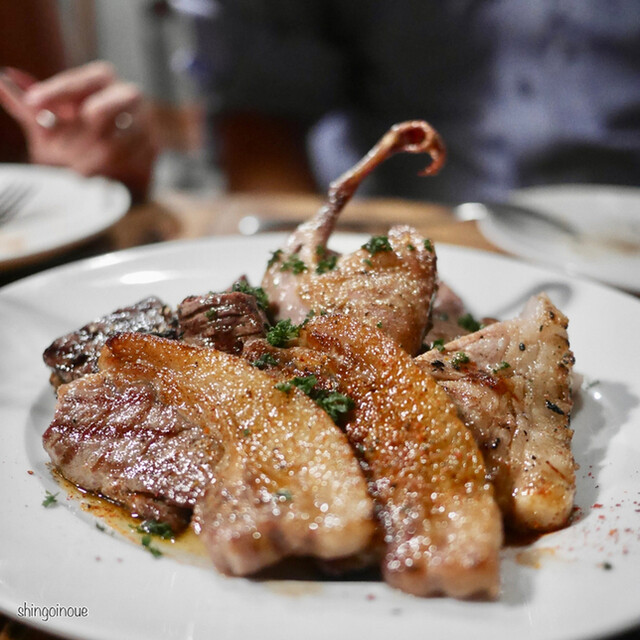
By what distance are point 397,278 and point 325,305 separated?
24cm

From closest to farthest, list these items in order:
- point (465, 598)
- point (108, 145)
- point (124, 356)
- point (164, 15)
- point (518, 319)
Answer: point (465, 598) → point (124, 356) → point (518, 319) → point (108, 145) → point (164, 15)

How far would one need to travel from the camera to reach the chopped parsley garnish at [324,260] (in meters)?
2.00

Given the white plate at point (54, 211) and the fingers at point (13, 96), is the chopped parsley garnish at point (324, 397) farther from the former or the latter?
the fingers at point (13, 96)

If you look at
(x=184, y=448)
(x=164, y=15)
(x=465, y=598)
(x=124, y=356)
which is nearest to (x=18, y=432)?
(x=124, y=356)

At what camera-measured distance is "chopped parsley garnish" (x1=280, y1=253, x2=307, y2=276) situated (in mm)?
2000

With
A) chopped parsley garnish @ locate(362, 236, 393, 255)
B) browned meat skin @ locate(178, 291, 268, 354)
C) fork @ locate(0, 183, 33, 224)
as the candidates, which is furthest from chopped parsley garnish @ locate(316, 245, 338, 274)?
fork @ locate(0, 183, 33, 224)

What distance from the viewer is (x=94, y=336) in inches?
74.5

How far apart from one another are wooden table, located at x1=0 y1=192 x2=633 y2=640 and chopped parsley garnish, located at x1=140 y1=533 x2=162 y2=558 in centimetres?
187

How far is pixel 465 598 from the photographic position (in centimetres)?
117

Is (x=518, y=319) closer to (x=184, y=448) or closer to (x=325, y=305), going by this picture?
(x=325, y=305)

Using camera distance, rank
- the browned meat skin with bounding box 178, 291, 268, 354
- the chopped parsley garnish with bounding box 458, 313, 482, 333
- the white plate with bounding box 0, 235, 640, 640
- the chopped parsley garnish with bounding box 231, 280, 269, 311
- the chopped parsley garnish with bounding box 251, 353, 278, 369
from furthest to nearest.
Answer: the chopped parsley garnish with bounding box 458, 313, 482, 333
the chopped parsley garnish with bounding box 231, 280, 269, 311
the browned meat skin with bounding box 178, 291, 268, 354
the chopped parsley garnish with bounding box 251, 353, 278, 369
the white plate with bounding box 0, 235, 640, 640

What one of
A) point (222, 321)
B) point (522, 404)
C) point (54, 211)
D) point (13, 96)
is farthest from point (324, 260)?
point (13, 96)

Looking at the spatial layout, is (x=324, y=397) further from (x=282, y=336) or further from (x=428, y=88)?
(x=428, y=88)

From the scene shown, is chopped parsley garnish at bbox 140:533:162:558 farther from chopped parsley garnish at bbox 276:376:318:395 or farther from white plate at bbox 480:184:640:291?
white plate at bbox 480:184:640:291
